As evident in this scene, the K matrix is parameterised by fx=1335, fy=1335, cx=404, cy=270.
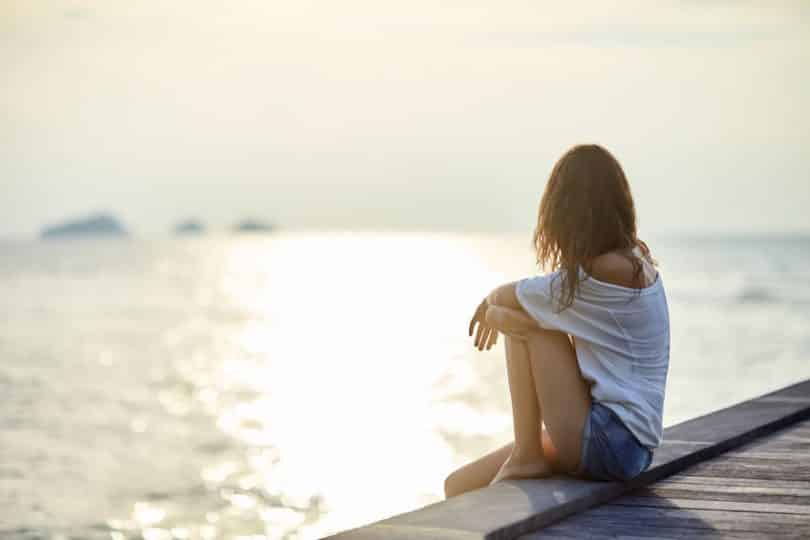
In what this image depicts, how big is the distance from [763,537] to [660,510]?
0.44m

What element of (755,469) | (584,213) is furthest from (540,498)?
(755,469)

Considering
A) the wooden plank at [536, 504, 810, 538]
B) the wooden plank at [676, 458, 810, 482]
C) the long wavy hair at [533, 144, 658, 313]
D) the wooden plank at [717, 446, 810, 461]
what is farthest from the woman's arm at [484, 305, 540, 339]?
the wooden plank at [717, 446, 810, 461]

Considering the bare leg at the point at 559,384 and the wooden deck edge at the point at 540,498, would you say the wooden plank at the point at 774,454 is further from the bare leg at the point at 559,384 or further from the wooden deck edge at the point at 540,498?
the bare leg at the point at 559,384

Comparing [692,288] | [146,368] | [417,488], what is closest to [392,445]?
[417,488]

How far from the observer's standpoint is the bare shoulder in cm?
436

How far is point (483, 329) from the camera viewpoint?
4551 millimetres

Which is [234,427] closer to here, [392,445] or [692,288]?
[392,445]

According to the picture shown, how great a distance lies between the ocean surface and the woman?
5.50 meters

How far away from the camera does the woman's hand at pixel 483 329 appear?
14.8 feet

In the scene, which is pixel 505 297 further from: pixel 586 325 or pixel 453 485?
pixel 453 485

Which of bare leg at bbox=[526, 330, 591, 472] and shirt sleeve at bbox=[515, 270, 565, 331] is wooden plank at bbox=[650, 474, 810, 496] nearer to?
bare leg at bbox=[526, 330, 591, 472]

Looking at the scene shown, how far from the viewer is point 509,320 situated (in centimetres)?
436

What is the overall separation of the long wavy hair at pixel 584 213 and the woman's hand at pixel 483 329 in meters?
0.29

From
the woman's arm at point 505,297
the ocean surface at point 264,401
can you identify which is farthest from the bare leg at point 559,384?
the ocean surface at point 264,401
